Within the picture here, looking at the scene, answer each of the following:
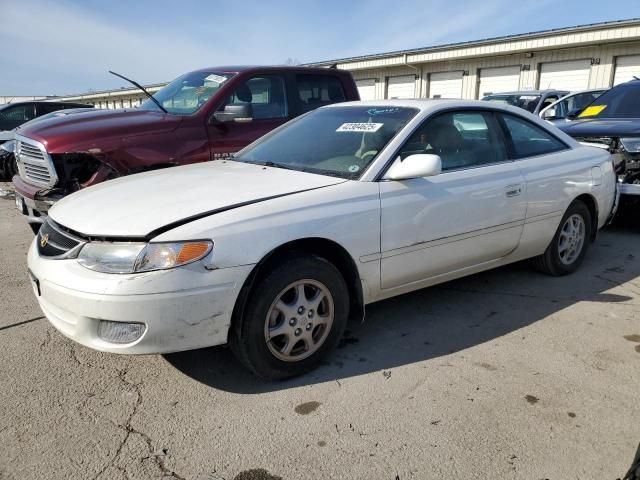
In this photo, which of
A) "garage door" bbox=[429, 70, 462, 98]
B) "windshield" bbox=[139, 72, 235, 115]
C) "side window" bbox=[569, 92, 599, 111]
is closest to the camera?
"windshield" bbox=[139, 72, 235, 115]

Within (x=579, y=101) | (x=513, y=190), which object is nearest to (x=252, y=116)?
(x=513, y=190)

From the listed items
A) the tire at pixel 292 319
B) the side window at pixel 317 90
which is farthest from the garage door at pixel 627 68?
the tire at pixel 292 319

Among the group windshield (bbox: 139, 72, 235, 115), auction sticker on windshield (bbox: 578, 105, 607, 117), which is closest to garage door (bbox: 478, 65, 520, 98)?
auction sticker on windshield (bbox: 578, 105, 607, 117)

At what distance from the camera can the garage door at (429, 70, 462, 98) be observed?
22938mm

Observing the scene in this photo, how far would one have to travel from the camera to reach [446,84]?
77.1 ft

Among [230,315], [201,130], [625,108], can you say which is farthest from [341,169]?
[625,108]

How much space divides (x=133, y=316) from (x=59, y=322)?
56 centimetres

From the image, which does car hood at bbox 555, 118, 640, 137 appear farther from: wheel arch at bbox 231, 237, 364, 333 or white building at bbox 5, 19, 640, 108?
white building at bbox 5, 19, 640, 108

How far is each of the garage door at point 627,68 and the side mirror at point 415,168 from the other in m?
17.4

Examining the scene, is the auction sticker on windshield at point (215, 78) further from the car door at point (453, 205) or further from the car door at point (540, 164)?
the car door at point (540, 164)

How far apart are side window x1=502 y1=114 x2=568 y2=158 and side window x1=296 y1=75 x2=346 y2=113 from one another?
2.69m

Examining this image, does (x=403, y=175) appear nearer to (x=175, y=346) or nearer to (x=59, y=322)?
(x=175, y=346)

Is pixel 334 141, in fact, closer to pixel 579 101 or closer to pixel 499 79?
pixel 579 101

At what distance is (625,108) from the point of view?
7.04 m
